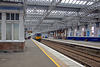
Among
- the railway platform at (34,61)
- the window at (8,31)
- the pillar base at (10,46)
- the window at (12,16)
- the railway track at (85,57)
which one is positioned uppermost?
the window at (12,16)

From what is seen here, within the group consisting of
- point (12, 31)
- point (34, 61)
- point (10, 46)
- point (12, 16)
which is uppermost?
point (12, 16)

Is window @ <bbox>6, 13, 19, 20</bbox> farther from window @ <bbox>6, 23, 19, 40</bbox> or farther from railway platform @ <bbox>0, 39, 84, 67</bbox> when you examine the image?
railway platform @ <bbox>0, 39, 84, 67</bbox>

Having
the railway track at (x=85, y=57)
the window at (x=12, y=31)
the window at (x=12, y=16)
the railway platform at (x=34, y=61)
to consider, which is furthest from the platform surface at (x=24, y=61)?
the window at (x=12, y=16)

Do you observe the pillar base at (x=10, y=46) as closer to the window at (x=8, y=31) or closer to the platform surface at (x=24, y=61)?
the window at (x=8, y=31)

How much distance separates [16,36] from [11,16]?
2012 mm

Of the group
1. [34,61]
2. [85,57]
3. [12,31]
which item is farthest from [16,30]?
[85,57]

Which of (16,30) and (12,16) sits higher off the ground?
(12,16)

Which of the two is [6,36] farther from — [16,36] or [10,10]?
[10,10]

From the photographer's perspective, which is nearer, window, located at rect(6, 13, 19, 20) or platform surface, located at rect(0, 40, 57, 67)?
platform surface, located at rect(0, 40, 57, 67)

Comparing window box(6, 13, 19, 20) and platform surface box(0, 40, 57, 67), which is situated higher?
window box(6, 13, 19, 20)

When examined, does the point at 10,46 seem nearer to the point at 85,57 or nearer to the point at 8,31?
the point at 8,31

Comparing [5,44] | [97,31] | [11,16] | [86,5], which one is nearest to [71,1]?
[86,5]

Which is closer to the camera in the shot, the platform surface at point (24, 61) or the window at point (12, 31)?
the platform surface at point (24, 61)

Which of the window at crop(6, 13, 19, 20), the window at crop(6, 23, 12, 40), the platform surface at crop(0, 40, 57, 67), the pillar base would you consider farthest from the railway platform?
the window at crop(6, 13, 19, 20)
